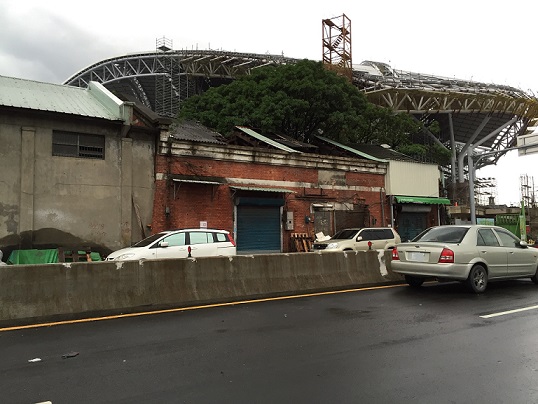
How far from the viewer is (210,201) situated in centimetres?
1936

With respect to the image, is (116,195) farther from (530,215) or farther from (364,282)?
(530,215)

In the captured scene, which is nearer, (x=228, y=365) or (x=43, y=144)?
(x=228, y=365)

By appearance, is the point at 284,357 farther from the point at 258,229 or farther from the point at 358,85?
the point at 358,85

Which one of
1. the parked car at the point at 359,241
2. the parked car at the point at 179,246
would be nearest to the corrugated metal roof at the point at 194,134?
the parked car at the point at 179,246

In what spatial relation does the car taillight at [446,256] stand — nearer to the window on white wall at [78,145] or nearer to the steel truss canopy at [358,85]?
the window on white wall at [78,145]

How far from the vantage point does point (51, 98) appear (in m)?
17.7

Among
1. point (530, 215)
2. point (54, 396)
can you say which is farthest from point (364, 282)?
point (530, 215)

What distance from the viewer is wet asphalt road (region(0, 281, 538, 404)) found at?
4.05m

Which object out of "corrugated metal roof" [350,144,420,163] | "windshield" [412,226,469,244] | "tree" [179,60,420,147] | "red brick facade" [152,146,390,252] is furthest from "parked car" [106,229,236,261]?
"corrugated metal roof" [350,144,420,163]

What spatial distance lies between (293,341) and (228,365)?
1.28 metres

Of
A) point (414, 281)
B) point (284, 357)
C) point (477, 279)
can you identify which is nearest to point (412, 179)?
point (414, 281)

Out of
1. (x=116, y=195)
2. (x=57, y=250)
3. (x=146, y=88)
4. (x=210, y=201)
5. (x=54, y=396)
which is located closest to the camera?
(x=54, y=396)

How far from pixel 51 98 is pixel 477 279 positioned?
16765mm

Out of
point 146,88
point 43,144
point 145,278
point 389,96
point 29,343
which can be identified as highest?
point 146,88
